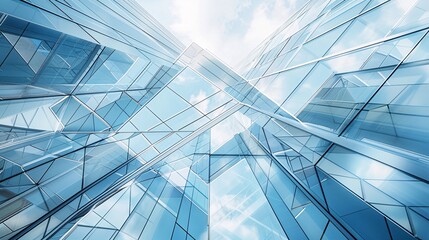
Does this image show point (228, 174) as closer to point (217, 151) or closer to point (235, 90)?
point (217, 151)

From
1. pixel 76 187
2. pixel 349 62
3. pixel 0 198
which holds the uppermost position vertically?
pixel 349 62

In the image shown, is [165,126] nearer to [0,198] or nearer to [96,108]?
[96,108]

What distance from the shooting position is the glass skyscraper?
4.68 meters

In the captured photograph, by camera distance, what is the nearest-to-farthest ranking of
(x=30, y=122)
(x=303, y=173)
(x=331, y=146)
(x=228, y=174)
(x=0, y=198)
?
1. (x=0, y=198)
2. (x=331, y=146)
3. (x=303, y=173)
4. (x=30, y=122)
5. (x=228, y=174)

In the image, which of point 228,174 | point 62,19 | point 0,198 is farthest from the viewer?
point 228,174

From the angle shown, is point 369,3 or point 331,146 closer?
point 331,146

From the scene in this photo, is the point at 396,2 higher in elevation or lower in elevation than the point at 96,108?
lower

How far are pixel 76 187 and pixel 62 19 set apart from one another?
5154 millimetres

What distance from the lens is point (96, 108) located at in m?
14.1

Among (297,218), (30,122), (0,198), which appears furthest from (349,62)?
(30,122)

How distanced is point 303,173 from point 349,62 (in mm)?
3792

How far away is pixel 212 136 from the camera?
17.0 m

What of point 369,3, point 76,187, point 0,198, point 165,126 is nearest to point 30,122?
point 165,126

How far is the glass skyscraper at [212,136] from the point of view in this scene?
4676mm
